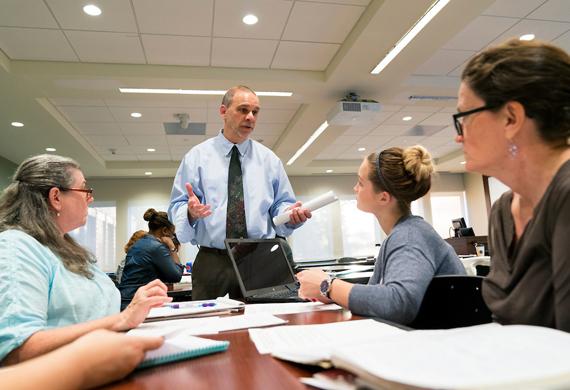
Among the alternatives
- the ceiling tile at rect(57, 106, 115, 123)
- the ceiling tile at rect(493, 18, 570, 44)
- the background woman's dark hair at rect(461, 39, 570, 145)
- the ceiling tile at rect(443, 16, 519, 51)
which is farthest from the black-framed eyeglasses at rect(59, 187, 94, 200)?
the ceiling tile at rect(57, 106, 115, 123)

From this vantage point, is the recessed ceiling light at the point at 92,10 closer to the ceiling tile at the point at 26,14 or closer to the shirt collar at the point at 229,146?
the ceiling tile at the point at 26,14

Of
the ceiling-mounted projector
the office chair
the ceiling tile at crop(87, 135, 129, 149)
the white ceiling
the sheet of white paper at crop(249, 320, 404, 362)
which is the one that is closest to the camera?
the sheet of white paper at crop(249, 320, 404, 362)

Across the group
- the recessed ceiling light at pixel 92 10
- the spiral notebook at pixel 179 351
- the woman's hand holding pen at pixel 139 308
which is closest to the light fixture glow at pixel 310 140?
the recessed ceiling light at pixel 92 10

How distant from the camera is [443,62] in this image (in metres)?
4.80

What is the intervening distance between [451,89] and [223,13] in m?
3.25

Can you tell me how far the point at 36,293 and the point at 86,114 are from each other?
18.1 feet

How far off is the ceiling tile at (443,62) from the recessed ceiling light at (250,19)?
7.03 feet

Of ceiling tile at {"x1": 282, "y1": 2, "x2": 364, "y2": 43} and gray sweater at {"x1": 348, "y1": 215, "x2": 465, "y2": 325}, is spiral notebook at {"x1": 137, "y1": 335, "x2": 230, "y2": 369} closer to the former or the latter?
gray sweater at {"x1": 348, "y1": 215, "x2": 465, "y2": 325}

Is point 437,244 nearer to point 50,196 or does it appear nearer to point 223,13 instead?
point 50,196

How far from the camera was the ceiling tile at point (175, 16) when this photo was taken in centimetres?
345

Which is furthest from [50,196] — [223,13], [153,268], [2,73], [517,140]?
[2,73]

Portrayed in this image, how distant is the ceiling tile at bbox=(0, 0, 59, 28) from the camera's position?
333 centimetres

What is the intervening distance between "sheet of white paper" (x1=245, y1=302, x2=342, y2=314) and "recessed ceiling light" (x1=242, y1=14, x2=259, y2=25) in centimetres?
304

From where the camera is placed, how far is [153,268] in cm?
337
